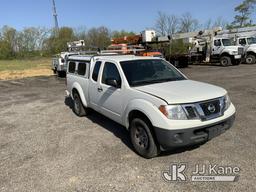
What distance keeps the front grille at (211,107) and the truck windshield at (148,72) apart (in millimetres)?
1142

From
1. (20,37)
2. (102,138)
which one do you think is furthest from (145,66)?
(20,37)

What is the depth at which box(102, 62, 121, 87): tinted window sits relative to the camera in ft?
16.9

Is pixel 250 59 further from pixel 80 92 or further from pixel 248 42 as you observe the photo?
pixel 80 92

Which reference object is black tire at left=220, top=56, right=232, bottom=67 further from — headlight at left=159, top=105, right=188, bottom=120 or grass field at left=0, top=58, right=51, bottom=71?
headlight at left=159, top=105, right=188, bottom=120

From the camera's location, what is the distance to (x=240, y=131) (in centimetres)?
542

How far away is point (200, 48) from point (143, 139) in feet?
70.1

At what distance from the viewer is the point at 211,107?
411 centimetres

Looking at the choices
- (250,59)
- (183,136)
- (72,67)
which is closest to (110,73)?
(183,136)

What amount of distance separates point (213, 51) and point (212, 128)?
19810 mm

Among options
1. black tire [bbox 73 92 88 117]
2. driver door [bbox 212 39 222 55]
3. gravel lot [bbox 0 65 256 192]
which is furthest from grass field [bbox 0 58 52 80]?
gravel lot [bbox 0 65 256 192]

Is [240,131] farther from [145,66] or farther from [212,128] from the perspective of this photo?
[145,66]

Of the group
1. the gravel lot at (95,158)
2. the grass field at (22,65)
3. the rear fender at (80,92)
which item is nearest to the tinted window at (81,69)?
the rear fender at (80,92)

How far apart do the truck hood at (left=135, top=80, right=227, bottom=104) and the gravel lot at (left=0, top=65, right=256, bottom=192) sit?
1.05 m

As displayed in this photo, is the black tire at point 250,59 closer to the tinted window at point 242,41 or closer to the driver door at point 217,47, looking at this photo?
the tinted window at point 242,41
